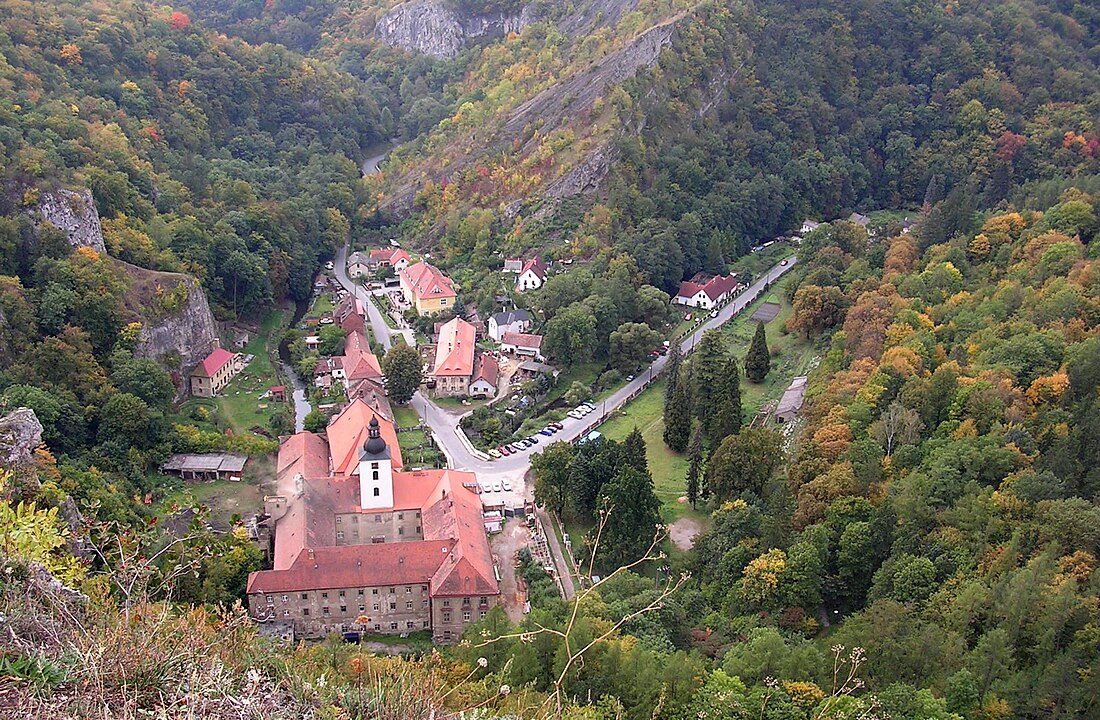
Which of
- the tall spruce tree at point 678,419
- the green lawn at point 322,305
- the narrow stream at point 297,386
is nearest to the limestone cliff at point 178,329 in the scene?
the narrow stream at point 297,386

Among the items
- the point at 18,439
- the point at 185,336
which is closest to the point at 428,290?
the point at 185,336

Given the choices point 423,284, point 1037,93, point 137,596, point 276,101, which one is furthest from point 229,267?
point 1037,93

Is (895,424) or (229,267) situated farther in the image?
(229,267)

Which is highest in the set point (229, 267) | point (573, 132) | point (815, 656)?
point (573, 132)

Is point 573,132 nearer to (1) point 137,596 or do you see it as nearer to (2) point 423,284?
(2) point 423,284

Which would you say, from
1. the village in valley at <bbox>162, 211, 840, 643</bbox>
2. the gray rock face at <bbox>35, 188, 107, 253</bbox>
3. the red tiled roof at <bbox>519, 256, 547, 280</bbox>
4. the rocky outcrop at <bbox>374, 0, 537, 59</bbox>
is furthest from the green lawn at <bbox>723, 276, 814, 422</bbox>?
the rocky outcrop at <bbox>374, 0, 537, 59</bbox>

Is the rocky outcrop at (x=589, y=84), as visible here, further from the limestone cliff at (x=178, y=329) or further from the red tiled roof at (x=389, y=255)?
the limestone cliff at (x=178, y=329)
